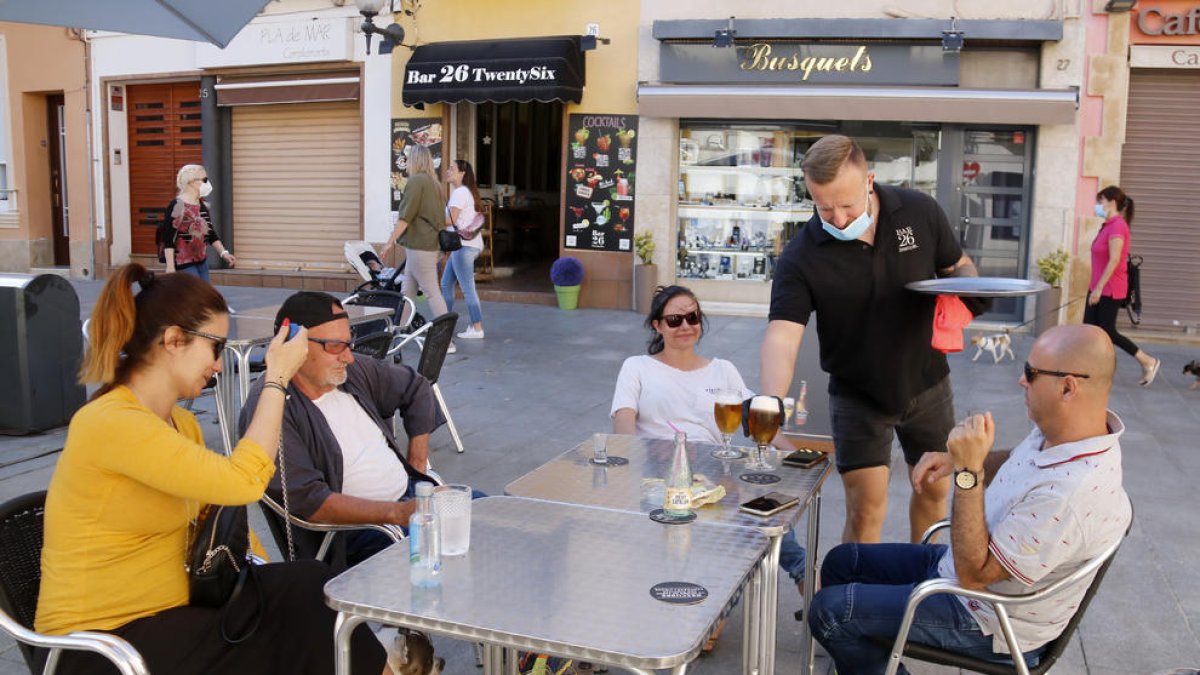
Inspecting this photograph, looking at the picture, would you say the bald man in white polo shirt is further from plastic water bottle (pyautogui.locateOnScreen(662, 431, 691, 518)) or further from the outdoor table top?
plastic water bottle (pyautogui.locateOnScreen(662, 431, 691, 518))

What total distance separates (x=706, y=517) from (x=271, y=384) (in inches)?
45.1

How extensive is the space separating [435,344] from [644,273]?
271 inches

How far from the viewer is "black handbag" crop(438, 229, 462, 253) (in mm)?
9555

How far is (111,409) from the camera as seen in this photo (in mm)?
2264

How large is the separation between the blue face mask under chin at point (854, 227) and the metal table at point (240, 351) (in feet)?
10.0

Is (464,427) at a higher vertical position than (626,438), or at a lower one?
lower

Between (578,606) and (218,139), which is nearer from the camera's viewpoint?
(578,606)

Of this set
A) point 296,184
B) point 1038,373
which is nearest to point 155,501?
point 1038,373

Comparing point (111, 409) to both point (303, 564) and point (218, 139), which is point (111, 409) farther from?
point (218, 139)

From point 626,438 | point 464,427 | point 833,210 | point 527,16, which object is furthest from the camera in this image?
point 527,16

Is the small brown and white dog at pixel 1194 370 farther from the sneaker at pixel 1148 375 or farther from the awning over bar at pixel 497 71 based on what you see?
the awning over bar at pixel 497 71

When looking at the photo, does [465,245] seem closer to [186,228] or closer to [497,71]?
[186,228]

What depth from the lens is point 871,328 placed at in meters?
3.43

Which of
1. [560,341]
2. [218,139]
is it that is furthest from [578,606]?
[218,139]
